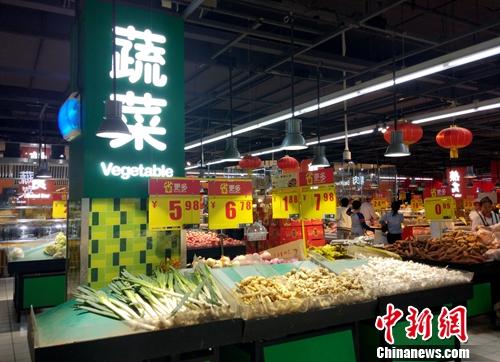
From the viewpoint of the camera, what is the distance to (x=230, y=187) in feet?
18.0

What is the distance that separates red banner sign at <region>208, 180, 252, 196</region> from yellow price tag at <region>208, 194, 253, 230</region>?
6 centimetres

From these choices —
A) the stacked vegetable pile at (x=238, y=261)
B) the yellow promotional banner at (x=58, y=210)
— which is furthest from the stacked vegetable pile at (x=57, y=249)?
the yellow promotional banner at (x=58, y=210)


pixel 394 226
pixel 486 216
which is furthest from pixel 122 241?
pixel 394 226

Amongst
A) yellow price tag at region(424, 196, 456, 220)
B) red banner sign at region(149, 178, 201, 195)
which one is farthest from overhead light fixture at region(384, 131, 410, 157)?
yellow price tag at region(424, 196, 456, 220)

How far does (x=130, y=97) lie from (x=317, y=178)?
3060 millimetres

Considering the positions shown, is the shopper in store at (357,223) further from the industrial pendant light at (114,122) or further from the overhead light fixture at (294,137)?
the industrial pendant light at (114,122)

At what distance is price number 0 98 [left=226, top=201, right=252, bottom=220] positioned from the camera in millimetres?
5451

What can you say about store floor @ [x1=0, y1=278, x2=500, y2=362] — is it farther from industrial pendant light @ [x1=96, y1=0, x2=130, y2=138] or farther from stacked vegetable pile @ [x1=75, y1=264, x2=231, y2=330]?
industrial pendant light @ [x1=96, y1=0, x2=130, y2=138]

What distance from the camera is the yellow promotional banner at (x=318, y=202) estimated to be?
6148 millimetres

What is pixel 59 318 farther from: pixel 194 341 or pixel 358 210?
pixel 358 210

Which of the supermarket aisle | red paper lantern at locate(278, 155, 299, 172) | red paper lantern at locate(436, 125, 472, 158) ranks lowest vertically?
the supermarket aisle

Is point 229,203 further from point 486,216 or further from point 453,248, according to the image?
point 486,216

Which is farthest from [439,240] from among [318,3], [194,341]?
[194,341]

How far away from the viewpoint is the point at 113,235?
489 cm
